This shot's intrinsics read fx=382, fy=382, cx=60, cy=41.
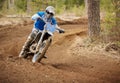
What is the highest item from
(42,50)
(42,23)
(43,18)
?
(43,18)

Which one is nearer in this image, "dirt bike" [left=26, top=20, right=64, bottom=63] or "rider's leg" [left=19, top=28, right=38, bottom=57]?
"dirt bike" [left=26, top=20, right=64, bottom=63]

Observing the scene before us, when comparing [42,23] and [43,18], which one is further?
[42,23]

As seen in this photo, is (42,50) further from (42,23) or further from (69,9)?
(69,9)

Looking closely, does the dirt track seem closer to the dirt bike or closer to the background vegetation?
the dirt bike

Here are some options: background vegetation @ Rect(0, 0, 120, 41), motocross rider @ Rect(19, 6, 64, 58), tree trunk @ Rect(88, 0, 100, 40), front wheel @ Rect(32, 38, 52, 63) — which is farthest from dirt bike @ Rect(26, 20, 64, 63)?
tree trunk @ Rect(88, 0, 100, 40)

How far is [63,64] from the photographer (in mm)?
14523

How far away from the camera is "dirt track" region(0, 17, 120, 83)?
11128 mm

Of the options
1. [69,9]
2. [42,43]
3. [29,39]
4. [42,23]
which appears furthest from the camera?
[69,9]

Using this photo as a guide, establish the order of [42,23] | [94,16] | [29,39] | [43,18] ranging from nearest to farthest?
[43,18] < [42,23] < [29,39] < [94,16]

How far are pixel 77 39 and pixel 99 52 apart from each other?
3.08 meters

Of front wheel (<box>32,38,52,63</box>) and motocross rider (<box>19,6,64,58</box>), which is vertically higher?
motocross rider (<box>19,6,64,58</box>)

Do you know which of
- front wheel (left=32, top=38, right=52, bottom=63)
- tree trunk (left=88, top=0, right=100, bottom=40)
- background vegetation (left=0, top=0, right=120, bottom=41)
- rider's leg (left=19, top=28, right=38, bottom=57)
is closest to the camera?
front wheel (left=32, top=38, right=52, bottom=63)

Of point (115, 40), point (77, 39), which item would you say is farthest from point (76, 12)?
point (115, 40)

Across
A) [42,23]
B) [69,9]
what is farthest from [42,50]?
[69,9]
